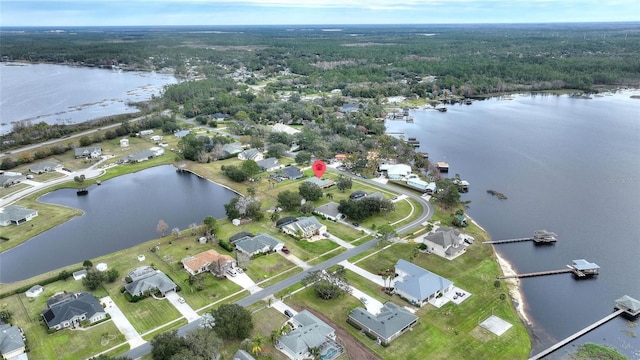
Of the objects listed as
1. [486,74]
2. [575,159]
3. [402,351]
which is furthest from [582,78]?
[402,351]

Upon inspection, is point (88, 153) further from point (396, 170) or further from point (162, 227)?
point (396, 170)

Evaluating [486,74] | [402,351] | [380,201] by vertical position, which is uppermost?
[486,74]

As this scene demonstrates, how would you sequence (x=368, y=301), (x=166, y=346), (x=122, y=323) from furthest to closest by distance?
(x=368, y=301), (x=122, y=323), (x=166, y=346)

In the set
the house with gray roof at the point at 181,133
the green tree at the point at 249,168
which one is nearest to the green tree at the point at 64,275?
the green tree at the point at 249,168

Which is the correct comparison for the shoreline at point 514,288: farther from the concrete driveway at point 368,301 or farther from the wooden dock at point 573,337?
the concrete driveway at point 368,301

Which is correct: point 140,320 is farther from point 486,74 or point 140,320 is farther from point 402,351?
point 486,74

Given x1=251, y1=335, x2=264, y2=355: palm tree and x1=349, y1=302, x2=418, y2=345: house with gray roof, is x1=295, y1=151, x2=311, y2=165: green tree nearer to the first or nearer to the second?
x1=349, y1=302, x2=418, y2=345: house with gray roof

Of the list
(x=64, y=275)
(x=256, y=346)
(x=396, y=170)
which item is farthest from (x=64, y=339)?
(x=396, y=170)
